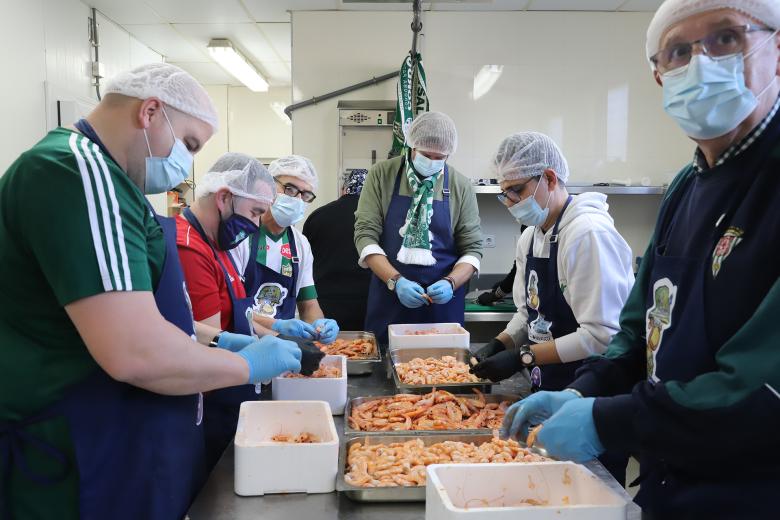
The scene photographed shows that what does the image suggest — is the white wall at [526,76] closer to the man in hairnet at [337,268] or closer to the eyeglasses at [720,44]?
the man in hairnet at [337,268]

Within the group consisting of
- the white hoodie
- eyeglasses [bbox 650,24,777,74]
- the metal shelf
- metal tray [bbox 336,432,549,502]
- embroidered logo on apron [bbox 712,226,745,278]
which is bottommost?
metal tray [bbox 336,432,549,502]

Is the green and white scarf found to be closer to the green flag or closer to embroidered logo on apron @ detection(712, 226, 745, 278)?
the green flag

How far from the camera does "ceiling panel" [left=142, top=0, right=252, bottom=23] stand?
520 cm

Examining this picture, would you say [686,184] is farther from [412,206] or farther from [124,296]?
[412,206]

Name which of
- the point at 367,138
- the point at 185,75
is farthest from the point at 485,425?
the point at 367,138

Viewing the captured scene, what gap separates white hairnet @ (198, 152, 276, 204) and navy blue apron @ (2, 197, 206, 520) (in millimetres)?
785

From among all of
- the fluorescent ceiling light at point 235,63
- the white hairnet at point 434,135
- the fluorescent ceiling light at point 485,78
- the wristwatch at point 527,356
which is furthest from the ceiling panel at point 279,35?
the wristwatch at point 527,356

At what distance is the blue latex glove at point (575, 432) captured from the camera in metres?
1.26

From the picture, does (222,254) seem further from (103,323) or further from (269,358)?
(103,323)

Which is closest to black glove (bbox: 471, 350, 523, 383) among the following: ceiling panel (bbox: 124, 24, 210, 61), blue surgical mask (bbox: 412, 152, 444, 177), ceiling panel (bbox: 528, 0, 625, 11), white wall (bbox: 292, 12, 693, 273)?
blue surgical mask (bbox: 412, 152, 444, 177)

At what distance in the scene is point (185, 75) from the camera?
159 centimetres

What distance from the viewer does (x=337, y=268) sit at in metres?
4.35

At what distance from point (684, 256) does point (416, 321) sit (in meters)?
2.25

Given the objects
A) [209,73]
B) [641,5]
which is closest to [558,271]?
[641,5]
